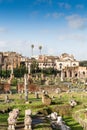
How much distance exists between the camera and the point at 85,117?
27625 mm

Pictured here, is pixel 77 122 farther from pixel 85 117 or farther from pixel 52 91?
pixel 52 91

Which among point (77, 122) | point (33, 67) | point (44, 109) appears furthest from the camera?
point (33, 67)

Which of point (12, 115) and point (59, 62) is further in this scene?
point (59, 62)

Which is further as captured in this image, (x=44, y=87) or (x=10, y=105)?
(x=44, y=87)

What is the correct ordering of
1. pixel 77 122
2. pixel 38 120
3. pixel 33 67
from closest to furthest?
pixel 38 120 → pixel 77 122 → pixel 33 67

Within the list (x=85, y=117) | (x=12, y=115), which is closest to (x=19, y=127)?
(x=12, y=115)

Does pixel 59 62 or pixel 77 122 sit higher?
pixel 59 62

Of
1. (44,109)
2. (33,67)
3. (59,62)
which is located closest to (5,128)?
(44,109)

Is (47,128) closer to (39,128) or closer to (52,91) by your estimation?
(39,128)

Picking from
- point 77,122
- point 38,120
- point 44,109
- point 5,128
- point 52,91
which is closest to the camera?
point 5,128

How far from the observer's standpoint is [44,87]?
53469mm

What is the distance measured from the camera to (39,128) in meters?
22.3

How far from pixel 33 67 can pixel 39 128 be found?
8063cm

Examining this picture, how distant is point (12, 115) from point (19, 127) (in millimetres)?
802
